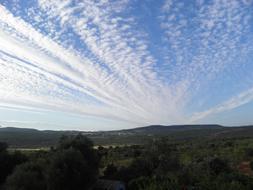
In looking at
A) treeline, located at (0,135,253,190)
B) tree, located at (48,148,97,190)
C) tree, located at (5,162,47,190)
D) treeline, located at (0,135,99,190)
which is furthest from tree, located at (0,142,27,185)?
tree, located at (48,148,97,190)

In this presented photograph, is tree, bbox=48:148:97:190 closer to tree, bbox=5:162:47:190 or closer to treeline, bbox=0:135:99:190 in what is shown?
treeline, bbox=0:135:99:190

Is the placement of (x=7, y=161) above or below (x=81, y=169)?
above

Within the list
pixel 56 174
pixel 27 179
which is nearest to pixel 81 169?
pixel 56 174

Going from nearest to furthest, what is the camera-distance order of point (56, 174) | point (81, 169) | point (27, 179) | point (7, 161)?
point (27, 179), point (56, 174), point (81, 169), point (7, 161)

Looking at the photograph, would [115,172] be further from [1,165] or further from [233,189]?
[233,189]

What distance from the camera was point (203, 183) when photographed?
48.6 feet

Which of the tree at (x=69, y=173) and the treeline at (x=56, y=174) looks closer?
the treeline at (x=56, y=174)

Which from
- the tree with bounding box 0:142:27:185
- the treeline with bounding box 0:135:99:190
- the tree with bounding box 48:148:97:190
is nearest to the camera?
the treeline with bounding box 0:135:99:190

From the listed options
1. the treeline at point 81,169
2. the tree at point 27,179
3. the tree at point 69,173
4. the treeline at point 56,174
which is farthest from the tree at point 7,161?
the tree at point 69,173

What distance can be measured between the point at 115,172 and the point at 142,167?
3.54 m

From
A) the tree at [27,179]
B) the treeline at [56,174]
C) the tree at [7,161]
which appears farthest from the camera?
the tree at [7,161]

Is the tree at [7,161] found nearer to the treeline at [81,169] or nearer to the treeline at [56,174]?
the treeline at [81,169]

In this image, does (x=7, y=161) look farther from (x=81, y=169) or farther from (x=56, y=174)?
(x=81, y=169)

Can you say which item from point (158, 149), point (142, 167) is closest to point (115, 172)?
point (142, 167)
